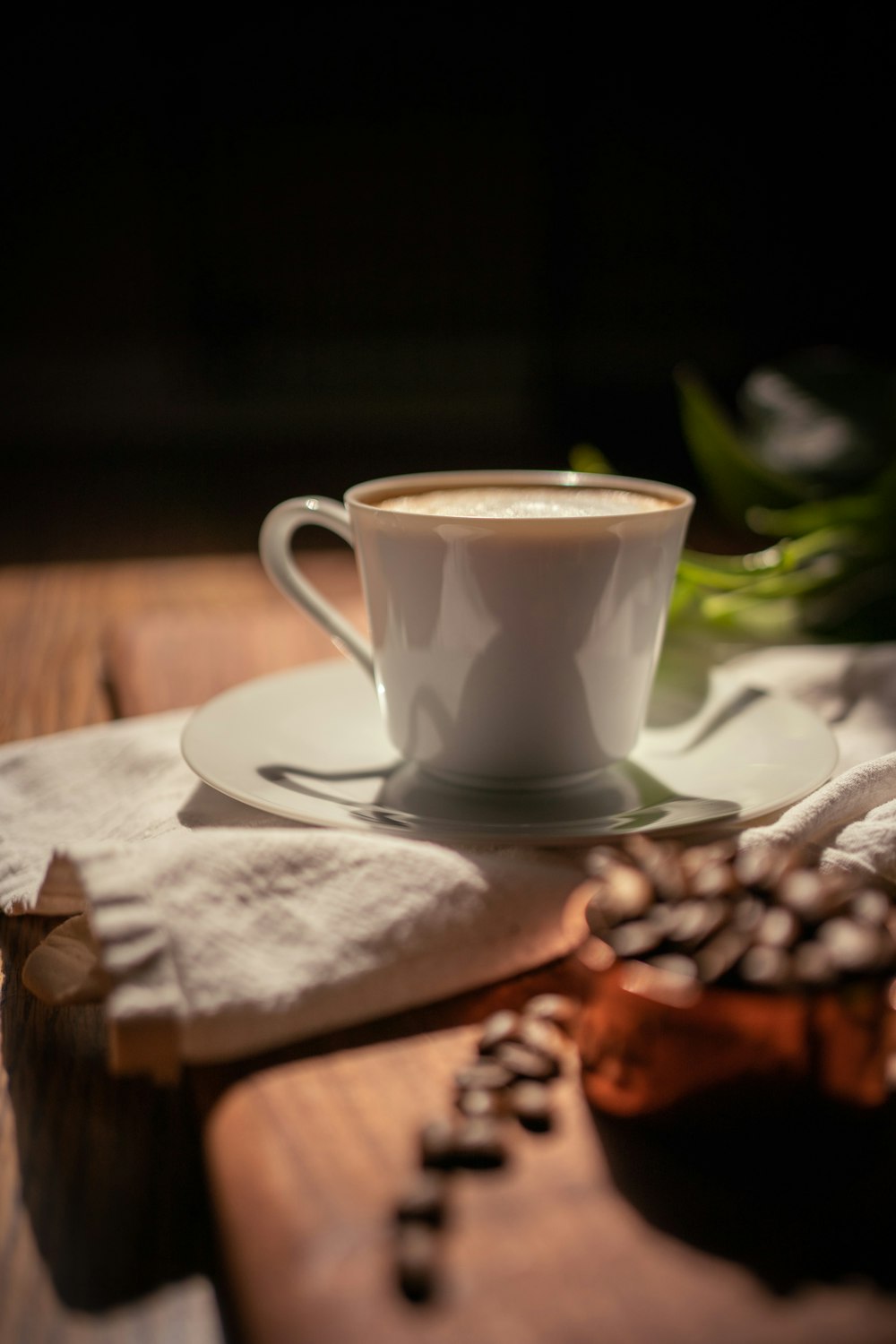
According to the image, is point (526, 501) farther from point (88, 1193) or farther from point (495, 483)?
point (88, 1193)

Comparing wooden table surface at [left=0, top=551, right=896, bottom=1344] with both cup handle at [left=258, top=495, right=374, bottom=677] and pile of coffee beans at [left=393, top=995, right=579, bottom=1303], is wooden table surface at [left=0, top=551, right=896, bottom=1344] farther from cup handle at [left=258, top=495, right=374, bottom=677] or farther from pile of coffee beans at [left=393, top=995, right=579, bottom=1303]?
cup handle at [left=258, top=495, right=374, bottom=677]

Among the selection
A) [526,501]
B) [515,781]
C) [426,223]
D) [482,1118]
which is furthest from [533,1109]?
[426,223]

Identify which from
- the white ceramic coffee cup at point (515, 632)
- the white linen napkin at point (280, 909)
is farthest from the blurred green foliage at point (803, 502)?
the white linen napkin at point (280, 909)

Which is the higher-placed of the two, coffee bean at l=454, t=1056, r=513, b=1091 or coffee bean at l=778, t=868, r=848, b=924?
coffee bean at l=778, t=868, r=848, b=924

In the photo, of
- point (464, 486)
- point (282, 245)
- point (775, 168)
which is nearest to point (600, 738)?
point (464, 486)

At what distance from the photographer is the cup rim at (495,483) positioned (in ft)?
1.66

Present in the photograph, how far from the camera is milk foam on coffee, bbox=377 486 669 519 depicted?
23.5 inches

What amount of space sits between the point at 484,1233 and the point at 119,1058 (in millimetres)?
130

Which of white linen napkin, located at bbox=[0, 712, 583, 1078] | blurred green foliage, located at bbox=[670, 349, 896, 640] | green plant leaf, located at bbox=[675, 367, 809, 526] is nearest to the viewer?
white linen napkin, located at bbox=[0, 712, 583, 1078]

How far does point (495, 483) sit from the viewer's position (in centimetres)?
66

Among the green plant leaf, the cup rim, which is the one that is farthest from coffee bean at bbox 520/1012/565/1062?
the green plant leaf

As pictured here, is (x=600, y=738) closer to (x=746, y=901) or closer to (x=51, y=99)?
(x=746, y=901)

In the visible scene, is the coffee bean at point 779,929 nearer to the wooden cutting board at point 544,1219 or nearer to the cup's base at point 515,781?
the wooden cutting board at point 544,1219

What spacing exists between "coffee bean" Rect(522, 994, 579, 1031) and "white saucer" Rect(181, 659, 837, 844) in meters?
0.07
